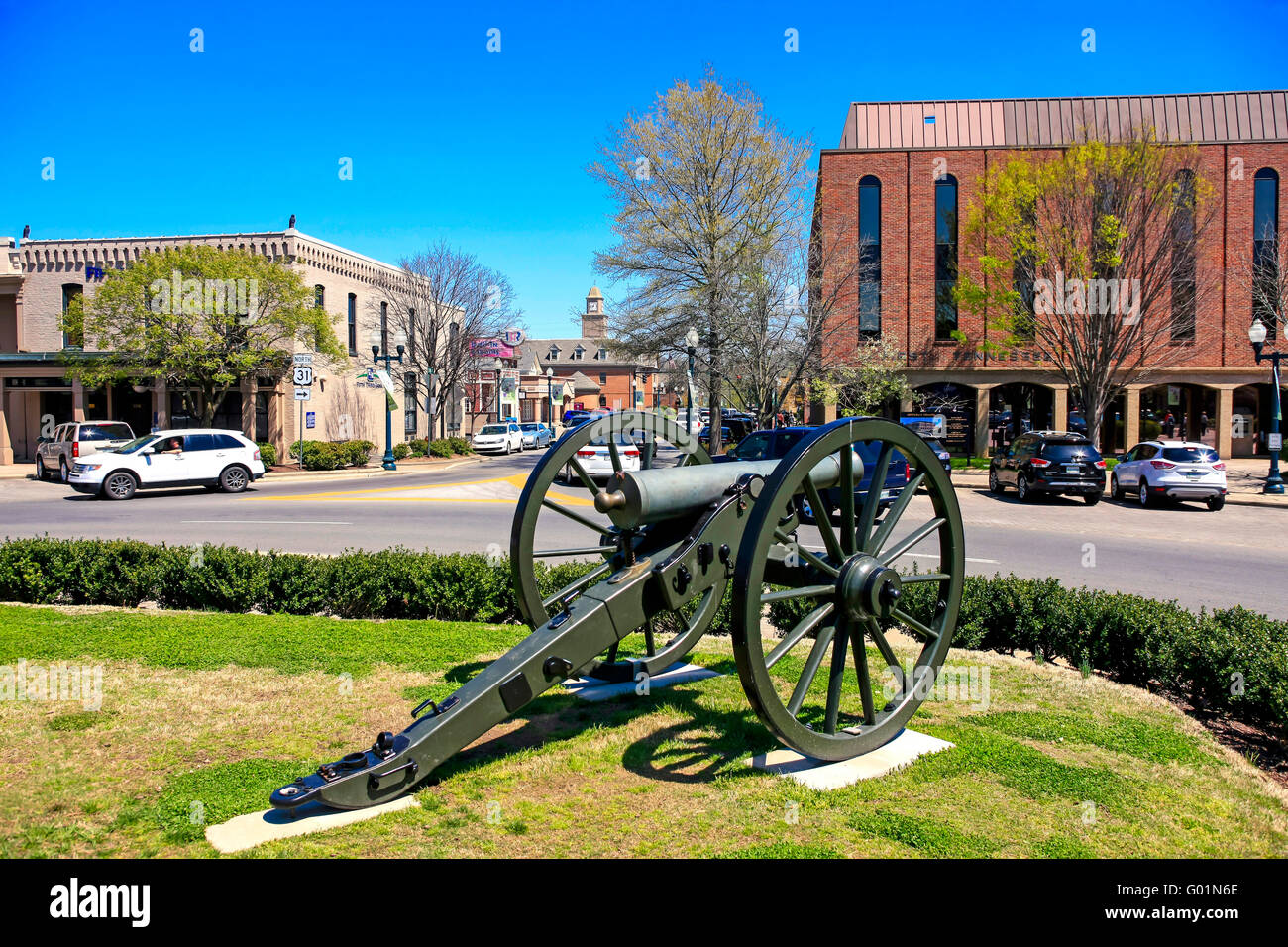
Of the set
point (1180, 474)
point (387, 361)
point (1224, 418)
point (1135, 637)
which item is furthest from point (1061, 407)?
point (1135, 637)

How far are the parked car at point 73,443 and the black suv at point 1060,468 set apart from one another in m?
22.8

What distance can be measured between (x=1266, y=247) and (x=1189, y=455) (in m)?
21.1

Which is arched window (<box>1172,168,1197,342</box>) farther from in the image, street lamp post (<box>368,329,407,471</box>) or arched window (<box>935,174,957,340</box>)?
street lamp post (<box>368,329,407,471</box>)

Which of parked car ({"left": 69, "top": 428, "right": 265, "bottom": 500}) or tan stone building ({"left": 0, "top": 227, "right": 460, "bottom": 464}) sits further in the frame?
tan stone building ({"left": 0, "top": 227, "right": 460, "bottom": 464})

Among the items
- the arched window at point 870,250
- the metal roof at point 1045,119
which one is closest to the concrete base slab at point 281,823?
the arched window at point 870,250

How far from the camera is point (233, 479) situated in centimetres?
2278

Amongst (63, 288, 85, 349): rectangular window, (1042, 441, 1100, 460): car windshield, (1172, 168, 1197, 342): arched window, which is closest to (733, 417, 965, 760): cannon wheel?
(1042, 441, 1100, 460): car windshield

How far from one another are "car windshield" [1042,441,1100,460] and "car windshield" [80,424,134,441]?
24908 millimetres

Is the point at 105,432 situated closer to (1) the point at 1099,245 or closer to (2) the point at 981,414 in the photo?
(1) the point at 1099,245

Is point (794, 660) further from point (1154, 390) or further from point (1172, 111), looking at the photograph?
point (1172, 111)

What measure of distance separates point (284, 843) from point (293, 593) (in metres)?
5.34

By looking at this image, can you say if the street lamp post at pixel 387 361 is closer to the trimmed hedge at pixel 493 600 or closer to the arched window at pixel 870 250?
the arched window at pixel 870 250

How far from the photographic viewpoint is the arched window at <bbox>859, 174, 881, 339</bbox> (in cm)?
3722
